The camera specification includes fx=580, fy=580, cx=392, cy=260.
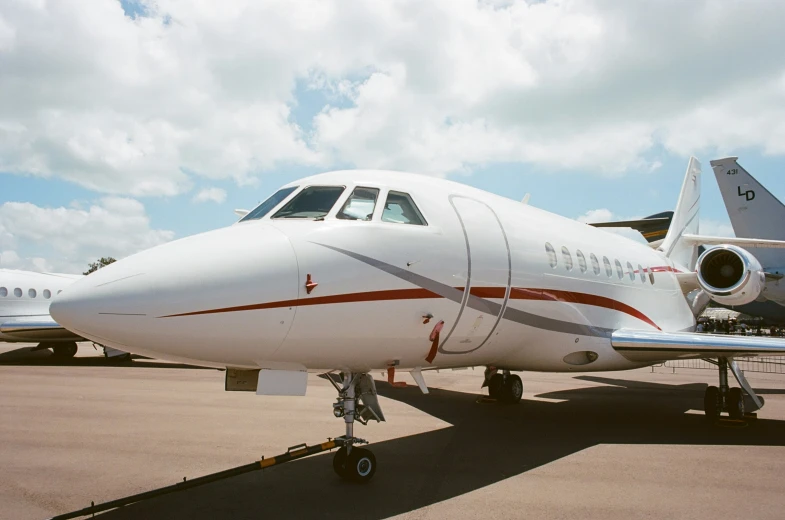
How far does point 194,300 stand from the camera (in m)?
4.23

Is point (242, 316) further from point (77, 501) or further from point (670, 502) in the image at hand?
point (670, 502)

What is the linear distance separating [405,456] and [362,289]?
9.04ft

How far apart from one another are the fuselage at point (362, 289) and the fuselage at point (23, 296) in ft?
54.6

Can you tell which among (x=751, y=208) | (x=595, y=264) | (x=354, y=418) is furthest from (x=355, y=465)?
(x=751, y=208)

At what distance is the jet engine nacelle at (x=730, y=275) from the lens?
1095 centimetres

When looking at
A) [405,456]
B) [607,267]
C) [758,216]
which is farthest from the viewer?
[758,216]

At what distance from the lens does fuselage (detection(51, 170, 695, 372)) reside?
13.9ft

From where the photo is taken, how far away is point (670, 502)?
17.1 ft

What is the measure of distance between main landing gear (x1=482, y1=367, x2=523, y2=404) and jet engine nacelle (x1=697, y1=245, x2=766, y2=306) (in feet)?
13.7

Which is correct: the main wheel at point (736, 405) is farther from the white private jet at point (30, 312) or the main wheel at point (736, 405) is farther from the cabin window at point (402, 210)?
the white private jet at point (30, 312)

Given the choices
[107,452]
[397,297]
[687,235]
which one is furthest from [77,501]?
[687,235]

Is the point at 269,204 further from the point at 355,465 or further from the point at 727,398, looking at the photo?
the point at 727,398

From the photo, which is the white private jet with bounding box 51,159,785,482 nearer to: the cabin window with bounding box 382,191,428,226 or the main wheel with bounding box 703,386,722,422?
the cabin window with bounding box 382,191,428,226

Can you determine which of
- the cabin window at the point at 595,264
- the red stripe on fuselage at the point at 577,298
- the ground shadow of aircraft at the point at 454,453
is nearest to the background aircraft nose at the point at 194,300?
the ground shadow of aircraft at the point at 454,453
